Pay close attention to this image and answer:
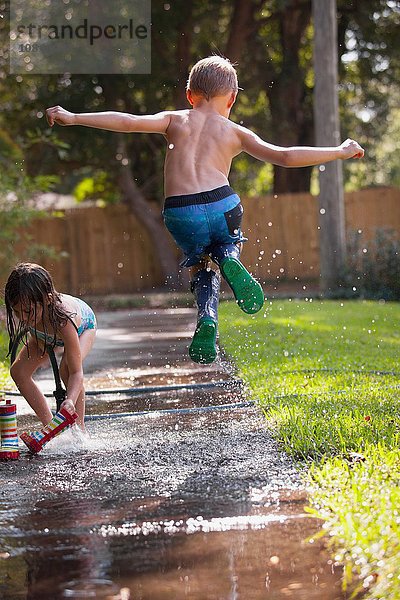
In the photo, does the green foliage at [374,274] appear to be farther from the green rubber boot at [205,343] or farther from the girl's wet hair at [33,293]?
the girl's wet hair at [33,293]

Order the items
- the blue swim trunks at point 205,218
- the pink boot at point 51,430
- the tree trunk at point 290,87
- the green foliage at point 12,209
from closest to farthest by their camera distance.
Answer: the pink boot at point 51,430, the blue swim trunks at point 205,218, the green foliage at point 12,209, the tree trunk at point 290,87

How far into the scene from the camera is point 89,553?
104 inches

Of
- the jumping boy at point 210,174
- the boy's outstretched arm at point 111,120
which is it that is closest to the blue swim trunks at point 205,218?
the jumping boy at point 210,174

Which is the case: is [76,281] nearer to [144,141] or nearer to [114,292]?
[114,292]

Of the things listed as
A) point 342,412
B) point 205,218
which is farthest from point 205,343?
point 342,412

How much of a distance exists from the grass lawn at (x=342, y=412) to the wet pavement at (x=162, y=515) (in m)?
0.09

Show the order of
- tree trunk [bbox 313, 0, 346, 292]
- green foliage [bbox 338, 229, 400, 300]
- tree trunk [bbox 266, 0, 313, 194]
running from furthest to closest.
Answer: tree trunk [bbox 266, 0, 313, 194]
tree trunk [bbox 313, 0, 346, 292]
green foliage [bbox 338, 229, 400, 300]

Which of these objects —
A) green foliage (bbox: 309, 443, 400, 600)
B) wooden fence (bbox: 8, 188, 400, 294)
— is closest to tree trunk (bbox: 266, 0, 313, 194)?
wooden fence (bbox: 8, 188, 400, 294)

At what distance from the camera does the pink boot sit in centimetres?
405

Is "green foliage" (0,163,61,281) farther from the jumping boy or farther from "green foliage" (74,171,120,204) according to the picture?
"green foliage" (74,171,120,204)

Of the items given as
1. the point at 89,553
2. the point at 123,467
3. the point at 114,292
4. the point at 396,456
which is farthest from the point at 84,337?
the point at 114,292

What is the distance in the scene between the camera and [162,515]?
118 inches

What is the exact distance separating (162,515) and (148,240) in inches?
684

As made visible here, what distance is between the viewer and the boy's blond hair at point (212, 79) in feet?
15.6
